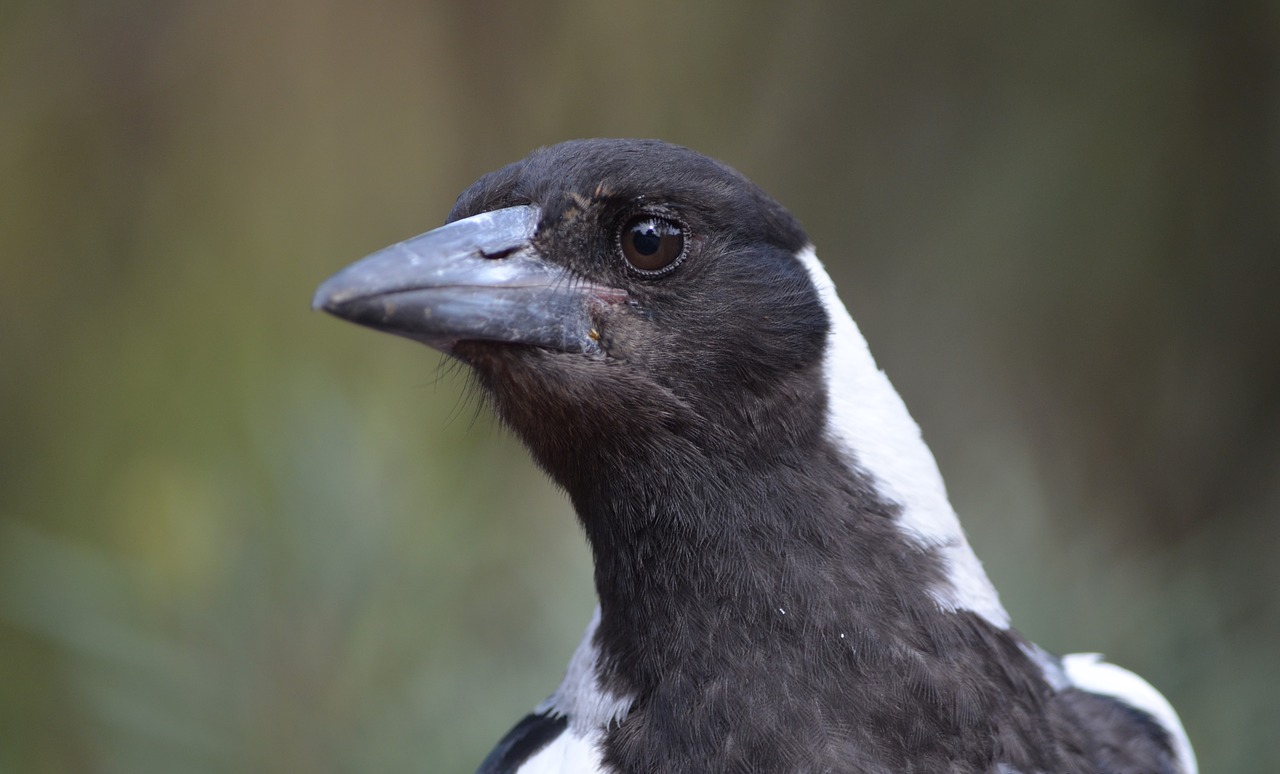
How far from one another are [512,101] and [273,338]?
115 centimetres

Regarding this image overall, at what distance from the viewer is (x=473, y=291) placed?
1.40 metres

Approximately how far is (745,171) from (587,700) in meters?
3.11

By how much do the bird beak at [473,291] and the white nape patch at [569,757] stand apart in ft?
1.50

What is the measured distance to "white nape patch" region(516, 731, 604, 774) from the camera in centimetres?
140

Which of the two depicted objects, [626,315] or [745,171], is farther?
[745,171]

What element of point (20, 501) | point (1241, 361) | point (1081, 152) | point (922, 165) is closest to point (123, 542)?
point (20, 501)

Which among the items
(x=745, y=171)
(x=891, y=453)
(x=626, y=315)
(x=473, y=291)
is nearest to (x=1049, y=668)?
(x=891, y=453)

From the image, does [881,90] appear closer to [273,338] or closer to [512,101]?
[512,101]

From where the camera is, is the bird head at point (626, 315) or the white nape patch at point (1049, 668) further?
the white nape patch at point (1049, 668)

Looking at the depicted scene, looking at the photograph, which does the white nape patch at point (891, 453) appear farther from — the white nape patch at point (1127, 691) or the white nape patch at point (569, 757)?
the white nape patch at point (569, 757)

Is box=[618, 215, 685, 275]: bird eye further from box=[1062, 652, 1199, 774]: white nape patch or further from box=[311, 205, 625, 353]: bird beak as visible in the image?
box=[1062, 652, 1199, 774]: white nape patch

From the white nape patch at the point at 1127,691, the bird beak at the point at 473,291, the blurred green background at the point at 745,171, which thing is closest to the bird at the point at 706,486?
the bird beak at the point at 473,291

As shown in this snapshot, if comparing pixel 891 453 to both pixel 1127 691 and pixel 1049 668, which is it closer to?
Answer: pixel 1049 668

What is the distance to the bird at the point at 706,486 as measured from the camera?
4.50 ft
